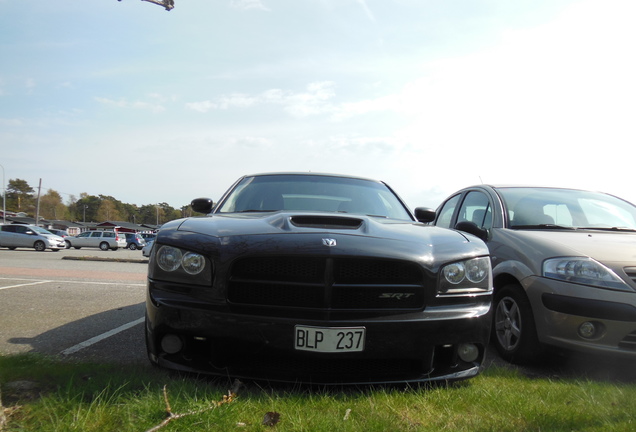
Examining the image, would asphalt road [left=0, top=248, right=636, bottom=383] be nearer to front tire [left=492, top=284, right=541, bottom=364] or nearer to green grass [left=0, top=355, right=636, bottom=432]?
front tire [left=492, top=284, right=541, bottom=364]

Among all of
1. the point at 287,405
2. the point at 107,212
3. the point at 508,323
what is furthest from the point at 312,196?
the point at 107,212

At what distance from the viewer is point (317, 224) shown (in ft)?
9.59

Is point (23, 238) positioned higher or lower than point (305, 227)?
lower

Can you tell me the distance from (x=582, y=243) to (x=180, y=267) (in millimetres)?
2941

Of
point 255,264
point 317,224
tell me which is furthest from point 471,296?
point 255,264

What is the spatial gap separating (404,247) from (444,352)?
0.63 metres

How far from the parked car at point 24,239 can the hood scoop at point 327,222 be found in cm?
2936

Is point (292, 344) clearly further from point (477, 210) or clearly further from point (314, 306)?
point (477, 210)

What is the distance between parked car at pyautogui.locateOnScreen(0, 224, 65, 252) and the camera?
28.0 m

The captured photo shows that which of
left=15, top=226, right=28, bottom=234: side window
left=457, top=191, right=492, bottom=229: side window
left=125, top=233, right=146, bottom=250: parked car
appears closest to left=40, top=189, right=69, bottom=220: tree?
left=125, top=233, right=146, bottom=250: parked car

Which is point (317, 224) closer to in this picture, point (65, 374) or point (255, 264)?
point (255, 264)

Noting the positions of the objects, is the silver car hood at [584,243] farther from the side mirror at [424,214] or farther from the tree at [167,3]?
the tree at [167,3]

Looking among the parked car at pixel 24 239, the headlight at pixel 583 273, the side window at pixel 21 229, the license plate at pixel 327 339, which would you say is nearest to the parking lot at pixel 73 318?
the license plate at pixel 327 339

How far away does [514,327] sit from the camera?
371cm
